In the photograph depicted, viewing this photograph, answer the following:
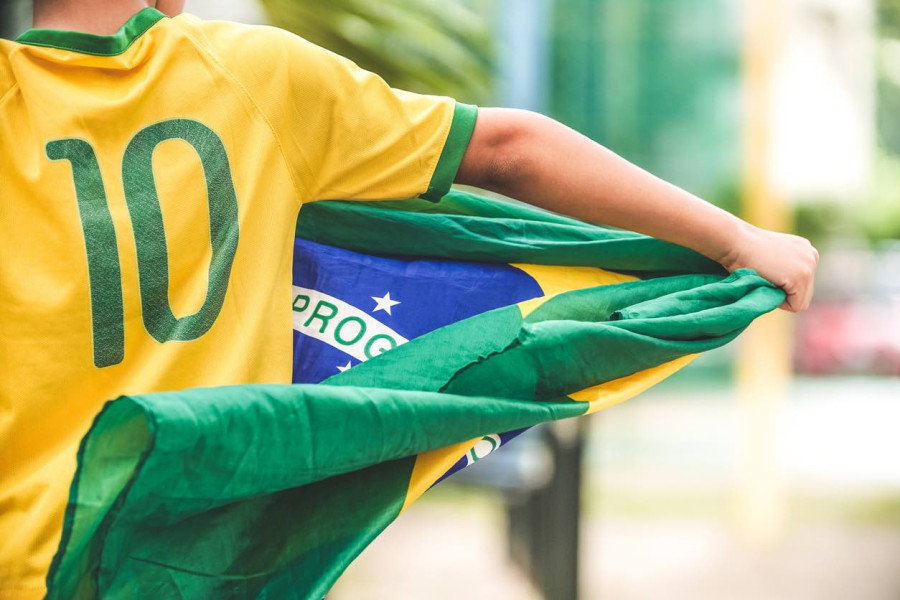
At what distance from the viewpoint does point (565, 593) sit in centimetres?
313

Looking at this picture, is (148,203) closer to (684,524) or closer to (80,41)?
(80,41)

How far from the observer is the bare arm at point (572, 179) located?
1113 mm

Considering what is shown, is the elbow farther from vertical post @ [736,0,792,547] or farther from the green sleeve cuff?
vertical post @ [736,0,792,547]

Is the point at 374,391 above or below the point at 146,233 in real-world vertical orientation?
below

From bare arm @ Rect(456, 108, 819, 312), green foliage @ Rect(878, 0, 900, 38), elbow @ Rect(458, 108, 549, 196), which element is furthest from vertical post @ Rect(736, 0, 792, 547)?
green foliage @ Rect(878, 0, 900, 38)

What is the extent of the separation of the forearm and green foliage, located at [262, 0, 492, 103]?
172 cm

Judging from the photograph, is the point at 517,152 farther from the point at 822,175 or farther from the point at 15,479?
the point at 822,175

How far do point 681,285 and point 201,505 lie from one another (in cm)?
70

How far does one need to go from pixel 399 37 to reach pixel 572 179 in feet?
6.02

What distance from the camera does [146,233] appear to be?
1.00 meters

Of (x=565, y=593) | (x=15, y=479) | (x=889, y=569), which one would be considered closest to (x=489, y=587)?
(x=565, y=593)

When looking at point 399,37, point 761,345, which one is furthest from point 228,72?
point 761,345

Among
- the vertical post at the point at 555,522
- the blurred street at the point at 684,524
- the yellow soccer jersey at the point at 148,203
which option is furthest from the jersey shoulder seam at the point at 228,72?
the blurred street at the point at 684,524

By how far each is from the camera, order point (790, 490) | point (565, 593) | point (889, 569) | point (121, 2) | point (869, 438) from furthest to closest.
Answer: point (869, 438) < point (790, 490) < point (889, 569) < point (565, 593) < point (121, 2)
